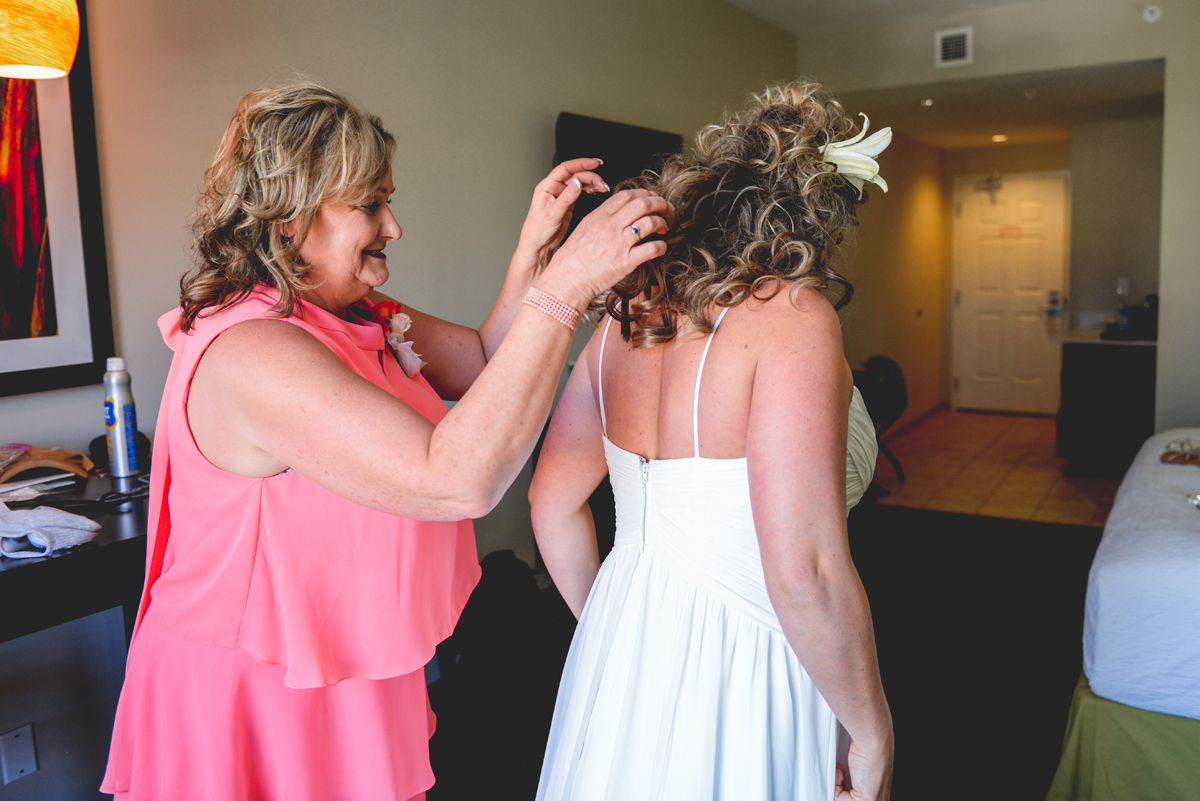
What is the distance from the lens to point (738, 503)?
1.14 metres

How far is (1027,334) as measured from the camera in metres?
8.98

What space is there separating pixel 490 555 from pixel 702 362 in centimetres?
226

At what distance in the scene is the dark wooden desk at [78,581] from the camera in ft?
4.69

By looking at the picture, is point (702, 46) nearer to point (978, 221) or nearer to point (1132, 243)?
point (1132, 243)

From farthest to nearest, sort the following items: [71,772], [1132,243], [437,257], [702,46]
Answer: [1132,243]
[702,46]
[437,257]
[71,772]

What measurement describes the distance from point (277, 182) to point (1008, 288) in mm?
9266

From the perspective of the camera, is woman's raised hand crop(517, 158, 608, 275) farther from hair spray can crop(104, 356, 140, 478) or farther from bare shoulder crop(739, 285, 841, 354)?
hair spray can crop(104, 356, 140, 478)

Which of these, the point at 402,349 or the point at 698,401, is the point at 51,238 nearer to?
the point at 402,349

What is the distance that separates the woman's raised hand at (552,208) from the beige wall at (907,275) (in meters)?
5.26

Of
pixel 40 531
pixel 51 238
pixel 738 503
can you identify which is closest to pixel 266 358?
pixel 738 503

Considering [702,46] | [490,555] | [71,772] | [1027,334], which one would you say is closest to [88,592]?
[71,772]

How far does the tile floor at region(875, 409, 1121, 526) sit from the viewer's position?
5539 mm

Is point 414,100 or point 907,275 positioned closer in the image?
point 414,100

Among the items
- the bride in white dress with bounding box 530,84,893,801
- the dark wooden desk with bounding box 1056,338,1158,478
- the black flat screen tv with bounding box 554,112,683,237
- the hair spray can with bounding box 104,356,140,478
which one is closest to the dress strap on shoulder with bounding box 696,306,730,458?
the bride in white dress with bounding box 530,84,893,801
